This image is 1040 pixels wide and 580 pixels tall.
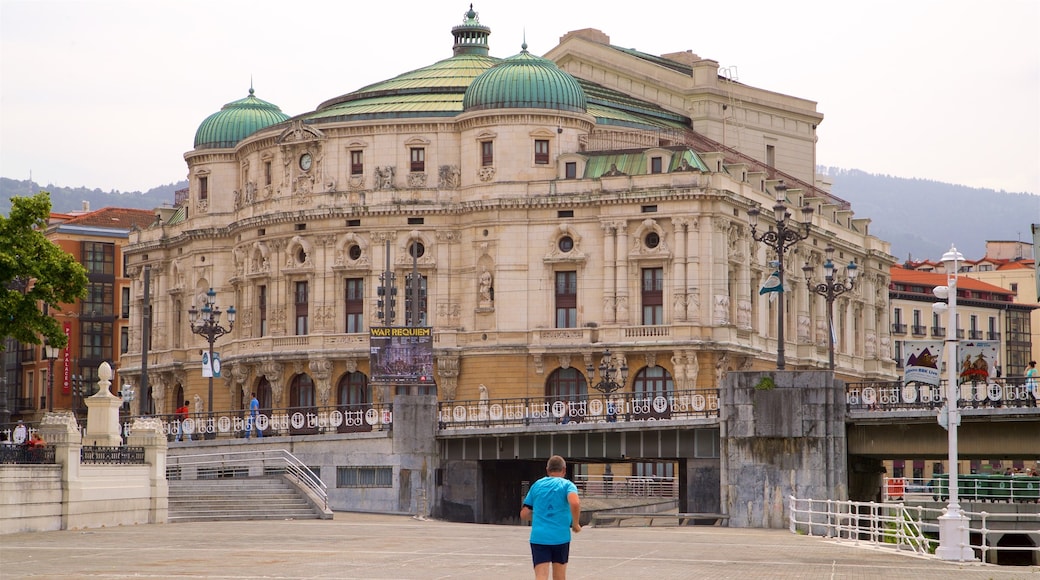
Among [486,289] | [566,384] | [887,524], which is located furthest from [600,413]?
[486,289]

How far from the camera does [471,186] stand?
94438 mm

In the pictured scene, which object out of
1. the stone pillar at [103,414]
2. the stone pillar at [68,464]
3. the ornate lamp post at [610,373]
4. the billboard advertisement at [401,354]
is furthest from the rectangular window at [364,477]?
the stone pillar at [68,464]

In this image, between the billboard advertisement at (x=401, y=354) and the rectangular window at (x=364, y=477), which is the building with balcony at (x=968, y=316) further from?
the rectangular window at (x=364, y=477)

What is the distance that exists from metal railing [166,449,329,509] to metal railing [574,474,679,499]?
2229 cm

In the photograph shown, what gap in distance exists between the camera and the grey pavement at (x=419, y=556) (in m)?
33.1

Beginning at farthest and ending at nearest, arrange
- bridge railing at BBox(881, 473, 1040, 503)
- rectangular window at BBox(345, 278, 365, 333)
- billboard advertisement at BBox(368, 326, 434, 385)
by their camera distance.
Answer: rectangular window at BBox(345, 278, 365, 333) < billboard advertisement at BBox(368, 326, 434, 385) < bridge railing at BBox(881, 473, 1040, 503)

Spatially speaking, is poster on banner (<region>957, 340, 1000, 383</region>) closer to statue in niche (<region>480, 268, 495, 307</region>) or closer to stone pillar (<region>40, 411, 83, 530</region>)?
stone pillar (<region>40, 411, 83, 530</region>)

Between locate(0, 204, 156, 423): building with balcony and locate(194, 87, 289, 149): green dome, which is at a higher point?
locate(194, 87, 289, 149): green dome

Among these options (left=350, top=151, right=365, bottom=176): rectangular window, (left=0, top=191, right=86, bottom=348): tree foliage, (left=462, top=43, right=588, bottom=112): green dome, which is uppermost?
(left=462, top=43, right=588, bottom=112): green dome

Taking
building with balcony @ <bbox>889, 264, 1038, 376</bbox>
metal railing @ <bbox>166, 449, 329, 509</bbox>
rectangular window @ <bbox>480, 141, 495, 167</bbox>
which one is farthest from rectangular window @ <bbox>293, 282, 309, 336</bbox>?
building with balcony @ <bbox>889, 264, 1038, 376</bbox>

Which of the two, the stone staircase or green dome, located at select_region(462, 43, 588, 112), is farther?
green dome, located at select_region(462, 43, 588, 112)

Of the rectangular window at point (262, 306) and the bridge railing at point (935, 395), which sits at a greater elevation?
the rectangular window at point (262, 306)

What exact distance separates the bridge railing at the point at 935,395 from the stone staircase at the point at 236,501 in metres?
17.8

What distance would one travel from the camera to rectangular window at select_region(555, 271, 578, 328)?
92.2 meters
